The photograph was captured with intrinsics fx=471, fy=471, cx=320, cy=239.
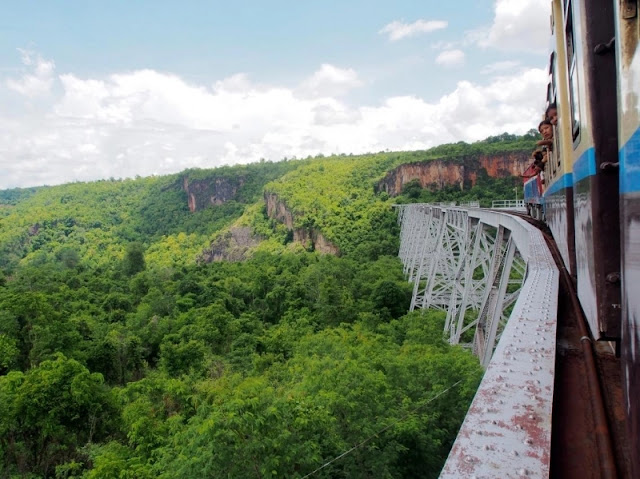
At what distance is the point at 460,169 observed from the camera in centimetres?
6844

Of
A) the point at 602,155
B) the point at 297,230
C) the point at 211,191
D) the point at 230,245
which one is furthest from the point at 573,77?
the point at 211,191

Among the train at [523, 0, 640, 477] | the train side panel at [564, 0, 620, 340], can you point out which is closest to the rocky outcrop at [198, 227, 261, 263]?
the train at [523, 0, 640, 477]

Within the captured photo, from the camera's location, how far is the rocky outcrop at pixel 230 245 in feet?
260

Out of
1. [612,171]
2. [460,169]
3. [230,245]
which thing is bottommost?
[230,245]

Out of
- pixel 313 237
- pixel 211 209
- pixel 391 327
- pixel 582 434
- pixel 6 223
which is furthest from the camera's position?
pixel 211 209

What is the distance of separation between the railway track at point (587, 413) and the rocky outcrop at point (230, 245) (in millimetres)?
75260

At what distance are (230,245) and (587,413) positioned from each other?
8072cm

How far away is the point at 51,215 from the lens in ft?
344

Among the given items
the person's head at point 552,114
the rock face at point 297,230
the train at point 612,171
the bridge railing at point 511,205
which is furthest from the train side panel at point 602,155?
the rock face at point 297,230

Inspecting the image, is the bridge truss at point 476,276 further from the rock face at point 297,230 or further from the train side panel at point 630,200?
the rock face at point 297,230

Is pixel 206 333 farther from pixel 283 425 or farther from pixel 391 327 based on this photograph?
pixel 283 425

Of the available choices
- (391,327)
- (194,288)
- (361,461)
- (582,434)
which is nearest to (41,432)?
(361,461)

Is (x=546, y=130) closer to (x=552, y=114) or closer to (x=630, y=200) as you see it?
(x=552, y=114)

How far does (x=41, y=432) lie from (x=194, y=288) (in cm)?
2083
